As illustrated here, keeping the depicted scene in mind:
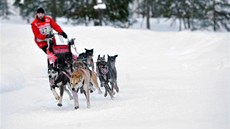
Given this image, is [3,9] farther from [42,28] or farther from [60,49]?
[60,49]

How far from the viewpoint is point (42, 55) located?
21.8 meters

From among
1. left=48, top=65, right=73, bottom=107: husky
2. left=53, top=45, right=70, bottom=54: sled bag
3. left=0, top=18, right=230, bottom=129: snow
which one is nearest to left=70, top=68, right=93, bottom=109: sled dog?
left=0, top=18, right=230, bottom=129: snow

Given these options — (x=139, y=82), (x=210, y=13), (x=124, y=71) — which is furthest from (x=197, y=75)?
(x=210, y=13)

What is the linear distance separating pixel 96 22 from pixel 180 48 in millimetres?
15806

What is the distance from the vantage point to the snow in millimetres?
7406

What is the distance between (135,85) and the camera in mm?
13695

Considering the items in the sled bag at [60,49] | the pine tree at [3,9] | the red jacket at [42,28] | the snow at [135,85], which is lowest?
the snow at [135,85]

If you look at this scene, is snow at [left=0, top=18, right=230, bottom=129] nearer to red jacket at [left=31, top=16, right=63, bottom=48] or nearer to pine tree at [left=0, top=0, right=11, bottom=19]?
red jacket at [left=31, top=16, right=63, bottom=48]

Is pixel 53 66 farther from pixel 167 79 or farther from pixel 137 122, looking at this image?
pixel 167 79

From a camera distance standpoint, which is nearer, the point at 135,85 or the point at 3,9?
the point at 135,85

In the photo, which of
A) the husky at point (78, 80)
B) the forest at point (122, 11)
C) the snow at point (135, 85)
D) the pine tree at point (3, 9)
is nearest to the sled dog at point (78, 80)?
the husky at point (78, 80)

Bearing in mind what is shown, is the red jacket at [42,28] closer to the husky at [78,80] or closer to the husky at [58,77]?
the husky at [58,77]

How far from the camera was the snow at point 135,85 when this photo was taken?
7.41 meters

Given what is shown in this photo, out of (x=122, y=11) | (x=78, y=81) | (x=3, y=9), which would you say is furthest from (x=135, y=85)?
(x=3, y=9)
